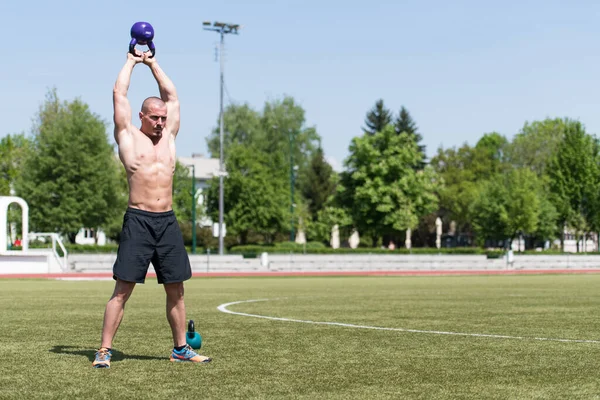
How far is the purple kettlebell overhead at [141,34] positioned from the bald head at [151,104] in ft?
1.55

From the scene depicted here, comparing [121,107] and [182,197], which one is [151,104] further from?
[182,197]

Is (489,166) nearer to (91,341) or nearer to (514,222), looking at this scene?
(514,222)

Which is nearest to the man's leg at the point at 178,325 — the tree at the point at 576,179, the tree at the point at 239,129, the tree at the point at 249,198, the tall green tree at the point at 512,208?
the tree at the point at 576,179

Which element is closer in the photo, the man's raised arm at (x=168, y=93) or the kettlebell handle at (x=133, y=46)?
the kettlebell handle at (x=133, y=46)

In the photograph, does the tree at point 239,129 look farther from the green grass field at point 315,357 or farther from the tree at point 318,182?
the green grass field at point 315,357

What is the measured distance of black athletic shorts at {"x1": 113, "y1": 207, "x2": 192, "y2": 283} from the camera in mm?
7141

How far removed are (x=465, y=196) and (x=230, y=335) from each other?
327 ft

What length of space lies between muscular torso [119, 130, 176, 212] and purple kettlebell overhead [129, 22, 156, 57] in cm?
74

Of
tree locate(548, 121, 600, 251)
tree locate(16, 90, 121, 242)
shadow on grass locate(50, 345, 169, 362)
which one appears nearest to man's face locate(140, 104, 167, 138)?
shadow on grass locate(50, 345, 169, 362)

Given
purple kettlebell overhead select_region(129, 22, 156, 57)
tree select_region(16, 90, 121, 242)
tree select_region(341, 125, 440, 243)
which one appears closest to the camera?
purple kettlebell overhead select_region(129, 22, 156, 57)

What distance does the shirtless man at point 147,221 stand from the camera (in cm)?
716

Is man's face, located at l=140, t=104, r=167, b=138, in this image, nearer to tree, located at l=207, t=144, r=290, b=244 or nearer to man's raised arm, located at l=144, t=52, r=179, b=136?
man's raised arm, located at l=144, t=52, r=179, b=136

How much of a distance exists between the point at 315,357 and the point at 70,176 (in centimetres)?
5821

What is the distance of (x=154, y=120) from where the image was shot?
7359 millimetres
